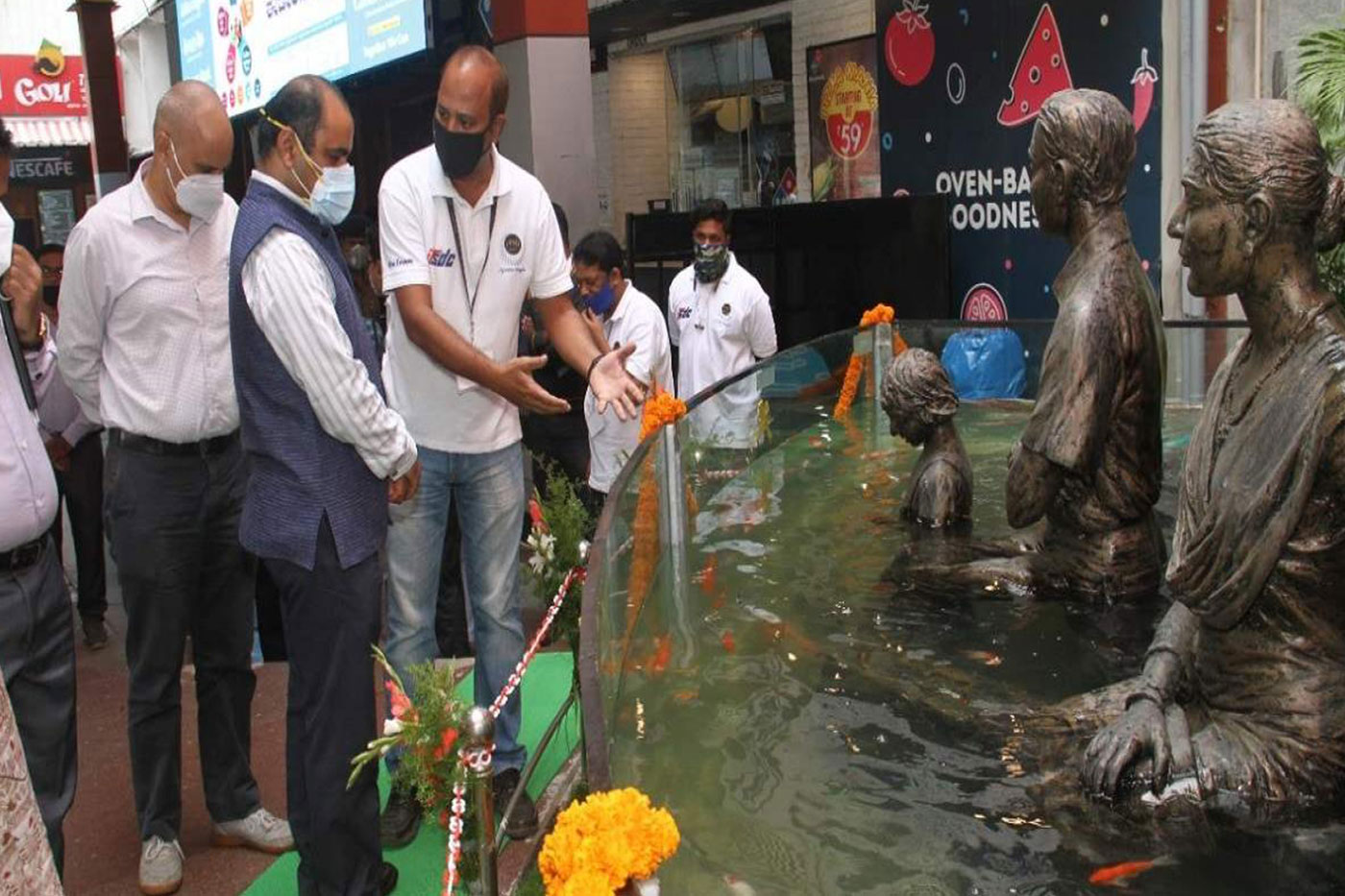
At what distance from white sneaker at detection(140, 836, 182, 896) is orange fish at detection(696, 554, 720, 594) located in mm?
1949

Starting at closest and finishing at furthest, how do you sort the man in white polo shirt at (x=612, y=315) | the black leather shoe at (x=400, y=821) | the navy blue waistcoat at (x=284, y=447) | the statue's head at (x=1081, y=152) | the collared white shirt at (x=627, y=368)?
the navy blue waistcoat at (x=284, y=447), the black leather shoe at (x=400, y=821), the statue's head at (x=1081, y=152), the collared white shirt at (x=627, y=368), the man in white polo shirt at (x=612, y=315)

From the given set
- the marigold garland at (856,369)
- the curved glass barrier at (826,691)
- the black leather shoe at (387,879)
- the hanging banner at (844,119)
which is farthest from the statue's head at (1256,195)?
the hanging banner at (844,119)

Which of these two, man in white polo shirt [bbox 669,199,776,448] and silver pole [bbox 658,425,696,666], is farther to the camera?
man in white polo shirt [bbox 669,199,776,448]

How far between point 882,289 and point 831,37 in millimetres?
4313

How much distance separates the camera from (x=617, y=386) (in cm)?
416

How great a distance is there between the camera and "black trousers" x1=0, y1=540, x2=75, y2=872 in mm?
3455

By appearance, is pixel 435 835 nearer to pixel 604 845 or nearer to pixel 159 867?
pixel 159 867

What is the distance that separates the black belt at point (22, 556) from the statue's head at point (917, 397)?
3299mm

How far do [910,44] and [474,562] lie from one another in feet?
30.2

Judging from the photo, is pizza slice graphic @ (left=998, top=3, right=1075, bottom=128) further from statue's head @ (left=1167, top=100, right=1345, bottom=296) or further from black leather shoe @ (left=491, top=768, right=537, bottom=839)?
black leather shoe @ (left=491, top=768, right=537, bottom=839)

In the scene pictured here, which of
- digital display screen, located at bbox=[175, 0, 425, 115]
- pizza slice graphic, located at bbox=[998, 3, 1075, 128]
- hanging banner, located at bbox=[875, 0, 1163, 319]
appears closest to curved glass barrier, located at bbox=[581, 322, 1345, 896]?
hanging banner, located at bbox=[875, 0, 1163, 319]

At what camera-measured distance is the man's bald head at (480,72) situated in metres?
4.33

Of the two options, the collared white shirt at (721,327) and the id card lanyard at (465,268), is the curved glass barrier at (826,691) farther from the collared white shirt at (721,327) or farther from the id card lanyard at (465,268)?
the collared white shirt at (721,327)

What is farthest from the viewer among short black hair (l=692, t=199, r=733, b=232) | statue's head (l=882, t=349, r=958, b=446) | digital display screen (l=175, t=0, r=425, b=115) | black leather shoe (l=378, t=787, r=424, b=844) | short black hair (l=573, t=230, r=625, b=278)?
digital display screen (l=175, t=0, r=425, b=115)
